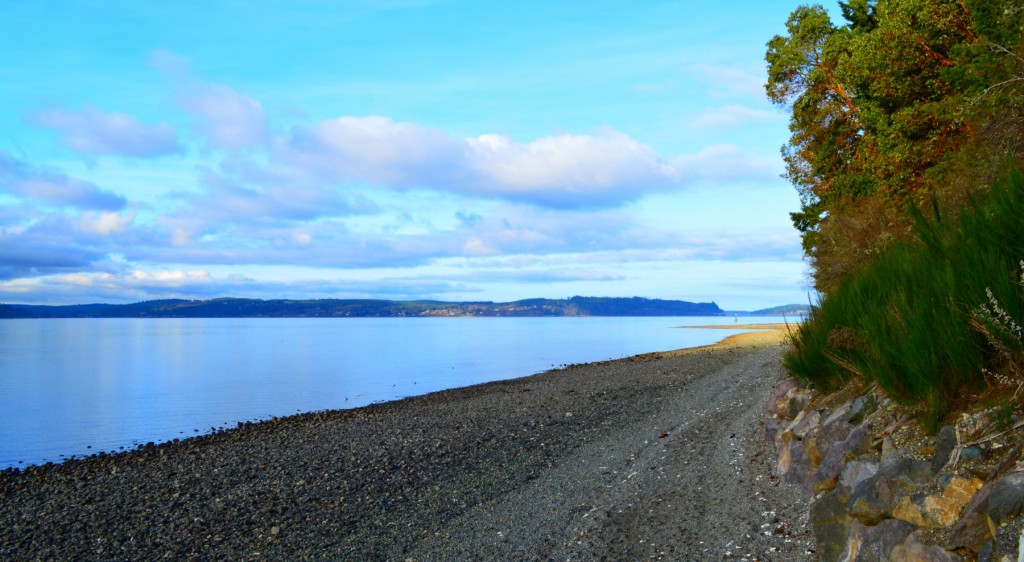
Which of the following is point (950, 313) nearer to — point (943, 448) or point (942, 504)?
point (943, 448)

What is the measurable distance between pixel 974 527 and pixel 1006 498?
293 mm

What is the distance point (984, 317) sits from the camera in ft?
15.9

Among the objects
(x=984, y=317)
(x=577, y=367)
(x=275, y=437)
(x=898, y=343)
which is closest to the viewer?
(x=984, y=317)

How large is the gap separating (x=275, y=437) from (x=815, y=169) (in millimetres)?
20036

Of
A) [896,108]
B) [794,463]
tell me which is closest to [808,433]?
[794,463]

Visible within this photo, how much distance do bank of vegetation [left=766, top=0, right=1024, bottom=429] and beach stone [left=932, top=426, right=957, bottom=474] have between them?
0.42m

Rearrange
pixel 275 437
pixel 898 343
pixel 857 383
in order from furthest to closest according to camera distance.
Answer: pixel 275 437 < pixel 857 383 < pixel 898 343

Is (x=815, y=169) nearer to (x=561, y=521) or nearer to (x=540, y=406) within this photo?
(x=540, y=406)

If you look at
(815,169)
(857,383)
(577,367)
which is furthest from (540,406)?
(577,367)

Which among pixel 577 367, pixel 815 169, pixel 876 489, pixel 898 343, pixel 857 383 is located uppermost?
pixel 815 169

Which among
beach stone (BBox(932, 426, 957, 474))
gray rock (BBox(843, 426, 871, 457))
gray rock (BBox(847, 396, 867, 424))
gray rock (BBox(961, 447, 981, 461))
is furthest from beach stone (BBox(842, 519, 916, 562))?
gray rock (BBox(847, 396, 867, 424))

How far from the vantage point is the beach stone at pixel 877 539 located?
459 cm

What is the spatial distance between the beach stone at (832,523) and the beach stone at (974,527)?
4.64ft

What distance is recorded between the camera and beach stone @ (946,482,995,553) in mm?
3873
